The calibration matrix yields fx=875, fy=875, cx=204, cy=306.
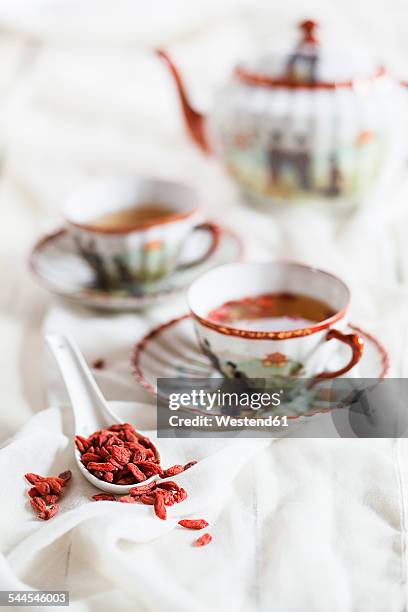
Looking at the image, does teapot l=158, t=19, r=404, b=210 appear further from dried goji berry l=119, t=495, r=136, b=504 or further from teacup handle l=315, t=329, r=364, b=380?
dried goji berry l=119, t=495, r=136, b=504

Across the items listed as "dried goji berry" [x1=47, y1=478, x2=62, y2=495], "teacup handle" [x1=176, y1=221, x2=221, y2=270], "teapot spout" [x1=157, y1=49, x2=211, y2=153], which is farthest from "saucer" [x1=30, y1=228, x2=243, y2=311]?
"dried goji berry" [x1=47, y1=478, x2=62, y2=495]

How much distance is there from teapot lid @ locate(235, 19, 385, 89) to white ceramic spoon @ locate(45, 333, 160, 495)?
581 mm

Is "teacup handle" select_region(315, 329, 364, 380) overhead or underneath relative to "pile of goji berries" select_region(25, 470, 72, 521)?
overhead

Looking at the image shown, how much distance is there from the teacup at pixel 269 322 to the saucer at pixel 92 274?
162 millimetres

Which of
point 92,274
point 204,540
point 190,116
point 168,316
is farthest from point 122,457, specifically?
point 190,116

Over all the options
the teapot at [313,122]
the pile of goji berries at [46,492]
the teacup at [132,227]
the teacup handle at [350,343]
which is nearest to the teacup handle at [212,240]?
the teacup at [132,227]

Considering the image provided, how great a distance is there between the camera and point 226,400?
2.82 ft

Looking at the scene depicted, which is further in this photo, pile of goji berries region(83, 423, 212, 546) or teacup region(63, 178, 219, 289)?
teacup region(63, 178, 219, 289)

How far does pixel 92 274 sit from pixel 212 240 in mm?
173

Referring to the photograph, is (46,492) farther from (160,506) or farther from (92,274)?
(92,274)

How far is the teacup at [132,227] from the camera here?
1.09 meters

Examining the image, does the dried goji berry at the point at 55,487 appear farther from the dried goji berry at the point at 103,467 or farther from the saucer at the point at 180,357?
the saucer at the point at 180,357

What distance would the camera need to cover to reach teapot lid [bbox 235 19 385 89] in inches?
50.0

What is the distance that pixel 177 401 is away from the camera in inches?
33.5
